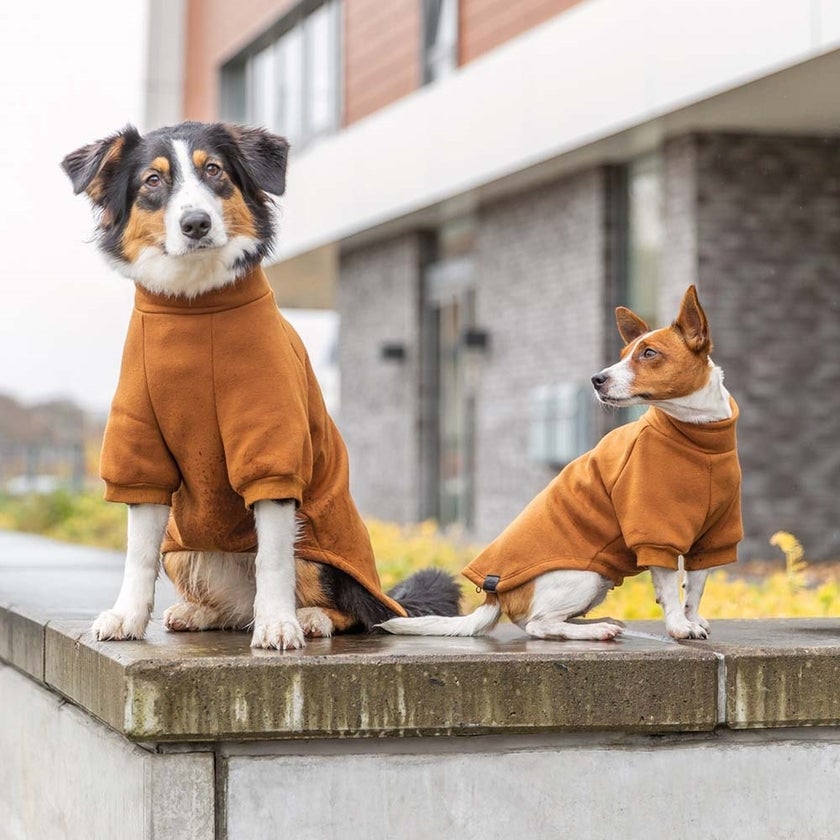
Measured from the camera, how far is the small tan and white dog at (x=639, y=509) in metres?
3.79

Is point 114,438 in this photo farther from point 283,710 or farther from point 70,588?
point 70,588

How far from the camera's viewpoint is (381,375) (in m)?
19.4

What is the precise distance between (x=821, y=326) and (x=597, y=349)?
2.19 meters

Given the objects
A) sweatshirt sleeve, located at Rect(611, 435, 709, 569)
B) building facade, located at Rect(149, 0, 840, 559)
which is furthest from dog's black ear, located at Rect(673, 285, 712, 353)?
building facade, located at Rect(149, 0, 840, 559)

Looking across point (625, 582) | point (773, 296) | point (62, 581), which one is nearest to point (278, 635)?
point (62, 581)

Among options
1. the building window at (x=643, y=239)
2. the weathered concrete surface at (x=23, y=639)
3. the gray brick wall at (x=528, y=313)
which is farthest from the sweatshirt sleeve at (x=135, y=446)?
the gray brick wall at (x=528, y=313)

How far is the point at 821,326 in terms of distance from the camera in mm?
13047

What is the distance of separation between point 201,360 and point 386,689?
0.99 meters

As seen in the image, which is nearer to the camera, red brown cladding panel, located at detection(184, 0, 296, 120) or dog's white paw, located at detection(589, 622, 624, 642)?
dog's white paw, located at detection(589, 622, 624, 642)

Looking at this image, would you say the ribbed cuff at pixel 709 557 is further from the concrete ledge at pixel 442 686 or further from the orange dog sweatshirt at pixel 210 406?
the orange dog sweatshirt at pixel 210 406

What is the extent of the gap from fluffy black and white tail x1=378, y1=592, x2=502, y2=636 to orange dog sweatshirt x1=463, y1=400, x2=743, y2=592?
0.38ft

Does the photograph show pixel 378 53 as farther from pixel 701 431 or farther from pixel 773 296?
pixel 701 431

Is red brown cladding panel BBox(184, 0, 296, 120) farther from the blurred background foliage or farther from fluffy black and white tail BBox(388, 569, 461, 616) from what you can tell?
fluffy black and white tail BBox(388, 569, 461, 616)

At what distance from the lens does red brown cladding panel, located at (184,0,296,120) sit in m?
21.6
